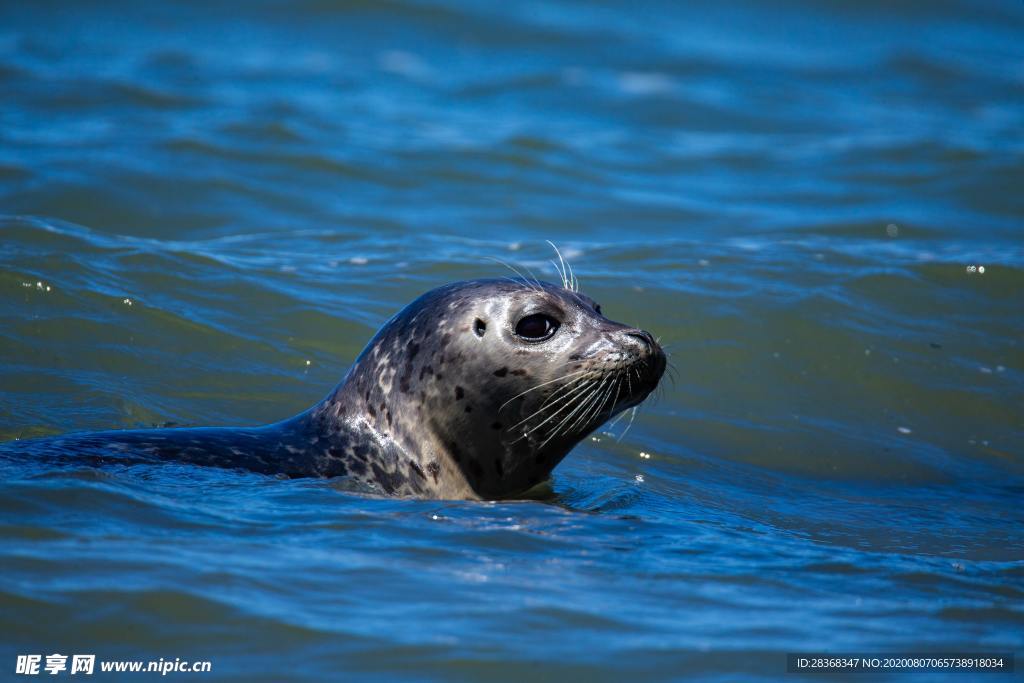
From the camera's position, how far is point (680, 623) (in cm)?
466

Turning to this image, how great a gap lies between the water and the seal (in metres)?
0.29

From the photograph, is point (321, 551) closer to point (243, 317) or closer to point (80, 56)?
point (243, 317)

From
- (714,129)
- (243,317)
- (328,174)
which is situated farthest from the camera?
(714,129)

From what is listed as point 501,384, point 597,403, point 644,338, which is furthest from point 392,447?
point 644,338

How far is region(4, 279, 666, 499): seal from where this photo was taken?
6.09m

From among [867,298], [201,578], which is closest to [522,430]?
[201,578]

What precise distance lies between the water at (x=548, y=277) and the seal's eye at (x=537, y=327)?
80 centimetres

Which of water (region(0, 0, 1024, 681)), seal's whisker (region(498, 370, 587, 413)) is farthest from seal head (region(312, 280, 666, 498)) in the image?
water (region(0, 0, 1024, 681))

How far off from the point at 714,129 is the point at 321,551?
13802 millimetres

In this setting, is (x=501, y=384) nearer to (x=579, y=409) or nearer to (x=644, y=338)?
(x=579, y=409)

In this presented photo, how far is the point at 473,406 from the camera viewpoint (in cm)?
618

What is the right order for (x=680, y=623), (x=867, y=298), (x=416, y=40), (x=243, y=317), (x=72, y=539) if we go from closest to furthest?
(x=680, y=623) < (x=72, y=539) < (x=243, y=317) < (x=867, y=298) < (x=416, y=40)

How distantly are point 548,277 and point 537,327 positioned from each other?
16.0ft

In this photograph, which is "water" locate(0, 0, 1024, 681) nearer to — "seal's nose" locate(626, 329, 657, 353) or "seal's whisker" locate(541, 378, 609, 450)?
"seal's whisker" locate(541, 378, 609, 450)
